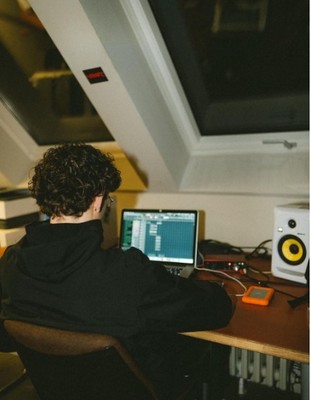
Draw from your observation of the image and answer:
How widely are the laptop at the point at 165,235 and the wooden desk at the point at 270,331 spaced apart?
451 millimetres

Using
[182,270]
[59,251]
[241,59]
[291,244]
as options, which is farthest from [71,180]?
[241,59]

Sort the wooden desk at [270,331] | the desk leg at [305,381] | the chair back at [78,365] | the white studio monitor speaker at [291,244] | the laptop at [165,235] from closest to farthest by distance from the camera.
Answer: the chair back at [78,365] < the wooden desk at [270,331] < the desk leg at [305,381] < the white studio monitor speaker at [291,244] < the laptop at [165,235]

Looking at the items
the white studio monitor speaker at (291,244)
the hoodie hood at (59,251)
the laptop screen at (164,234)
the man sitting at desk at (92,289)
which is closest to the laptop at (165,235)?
the laptop screen at (164,234)

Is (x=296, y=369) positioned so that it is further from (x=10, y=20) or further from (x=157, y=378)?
(x=10, y=20)

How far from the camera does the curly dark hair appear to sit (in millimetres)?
1131

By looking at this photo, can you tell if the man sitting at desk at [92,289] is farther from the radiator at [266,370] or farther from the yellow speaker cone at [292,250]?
the radiator at [266,370]

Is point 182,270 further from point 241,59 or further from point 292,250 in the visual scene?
point 241,59

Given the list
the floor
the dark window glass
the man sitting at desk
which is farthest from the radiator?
the dark window glass

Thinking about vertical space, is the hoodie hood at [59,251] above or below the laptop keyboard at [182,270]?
above

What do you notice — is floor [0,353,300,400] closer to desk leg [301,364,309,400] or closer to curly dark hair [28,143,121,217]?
desk leg [301,364,309,400]

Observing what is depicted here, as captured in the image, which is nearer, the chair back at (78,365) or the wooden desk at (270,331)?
the chair back at (78,365)

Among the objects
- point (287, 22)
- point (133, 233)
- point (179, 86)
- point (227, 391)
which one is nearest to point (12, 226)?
point (133, 233)

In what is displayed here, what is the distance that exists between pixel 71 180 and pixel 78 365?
575 millimetres

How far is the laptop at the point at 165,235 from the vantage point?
1800mm
